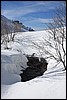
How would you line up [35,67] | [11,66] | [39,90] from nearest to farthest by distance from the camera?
[39,90]
[11,66]
[35,67]

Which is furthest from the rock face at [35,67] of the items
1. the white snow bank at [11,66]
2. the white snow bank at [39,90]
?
the white snow bank at [39,90]

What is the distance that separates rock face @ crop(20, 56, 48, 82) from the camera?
16794 mm

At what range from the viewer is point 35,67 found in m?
18.2

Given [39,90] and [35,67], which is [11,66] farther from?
[39,90]

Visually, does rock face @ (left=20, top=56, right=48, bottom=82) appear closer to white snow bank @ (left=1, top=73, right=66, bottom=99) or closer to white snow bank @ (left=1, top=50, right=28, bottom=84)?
white snow bank @ (left=1, top=50, right=28, bottom=84)

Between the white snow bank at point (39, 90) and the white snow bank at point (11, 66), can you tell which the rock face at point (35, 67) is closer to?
the white snow bank at point (11, 66)

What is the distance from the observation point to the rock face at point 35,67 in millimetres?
16794

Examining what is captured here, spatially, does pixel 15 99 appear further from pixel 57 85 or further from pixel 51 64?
pixel 51 64

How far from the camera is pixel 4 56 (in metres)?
15.5

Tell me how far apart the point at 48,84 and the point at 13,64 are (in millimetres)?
5944

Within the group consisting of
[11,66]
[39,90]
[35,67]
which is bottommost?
[35,67]

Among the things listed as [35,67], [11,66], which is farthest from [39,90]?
[35,67]

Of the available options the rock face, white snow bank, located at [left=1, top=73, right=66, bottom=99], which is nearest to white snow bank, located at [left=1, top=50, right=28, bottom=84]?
the rock face

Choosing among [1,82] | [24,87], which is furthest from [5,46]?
[24,87]
